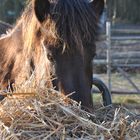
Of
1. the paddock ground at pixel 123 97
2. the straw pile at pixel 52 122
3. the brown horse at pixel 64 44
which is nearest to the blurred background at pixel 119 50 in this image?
the paddock ground at pixel 123 97

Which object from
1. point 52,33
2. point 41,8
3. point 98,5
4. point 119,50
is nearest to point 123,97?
point 119,50

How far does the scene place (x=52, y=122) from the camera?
7.84 ft

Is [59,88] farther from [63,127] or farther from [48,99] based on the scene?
[63,127]

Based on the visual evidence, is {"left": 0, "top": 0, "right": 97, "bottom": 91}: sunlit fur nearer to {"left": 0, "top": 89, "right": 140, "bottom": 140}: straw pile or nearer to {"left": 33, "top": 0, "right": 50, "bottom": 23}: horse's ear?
{"left": 33, "top": 0, "right": 50, "bottom": 23}: horse's ear

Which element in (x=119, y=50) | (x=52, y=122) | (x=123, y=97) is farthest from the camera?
(x=119, y=50)

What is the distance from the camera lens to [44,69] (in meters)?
2.99

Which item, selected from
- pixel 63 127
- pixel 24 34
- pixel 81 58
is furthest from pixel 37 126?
pixel 24 34

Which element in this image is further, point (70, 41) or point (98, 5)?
point (98, 5)

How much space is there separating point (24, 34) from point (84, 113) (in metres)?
1.17

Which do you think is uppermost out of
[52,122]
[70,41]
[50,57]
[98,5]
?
[98,5]

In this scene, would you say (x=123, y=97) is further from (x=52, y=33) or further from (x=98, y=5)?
(x=52, y=33)

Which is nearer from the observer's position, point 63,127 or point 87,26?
point 63,127

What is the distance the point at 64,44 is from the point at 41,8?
385 mm

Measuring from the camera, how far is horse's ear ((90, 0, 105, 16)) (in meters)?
3.26
